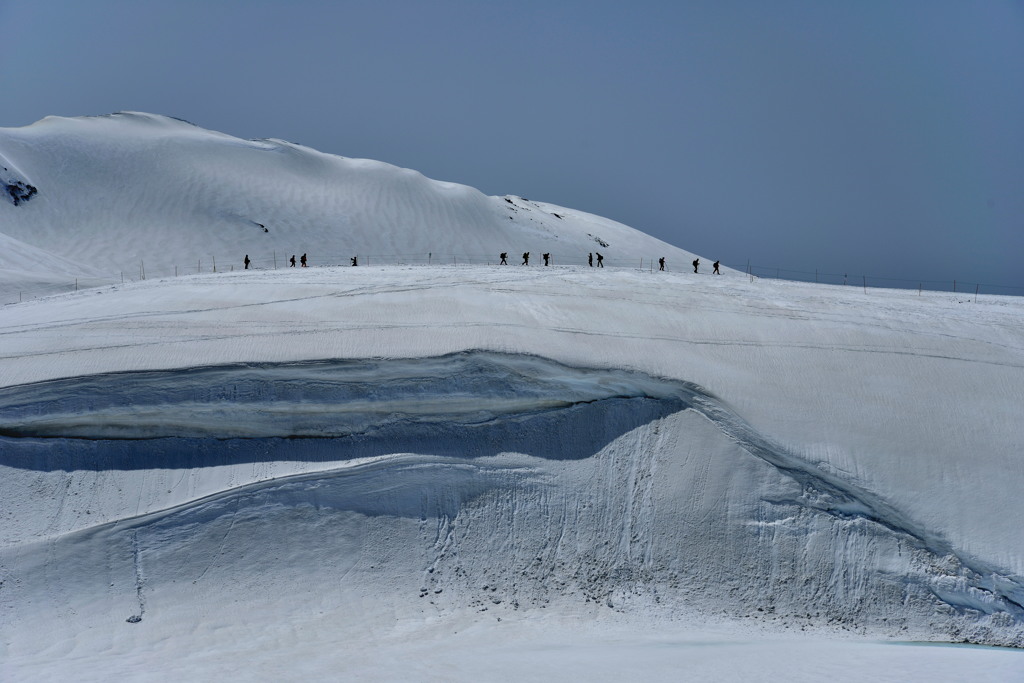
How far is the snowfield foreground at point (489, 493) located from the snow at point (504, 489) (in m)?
0.05

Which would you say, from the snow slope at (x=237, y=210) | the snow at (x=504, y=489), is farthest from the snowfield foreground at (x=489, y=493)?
the snow slope at (x=237, y=210)

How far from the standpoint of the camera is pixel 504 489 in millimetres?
13039

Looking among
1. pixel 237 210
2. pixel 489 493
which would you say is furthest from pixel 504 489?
pixel 237 210

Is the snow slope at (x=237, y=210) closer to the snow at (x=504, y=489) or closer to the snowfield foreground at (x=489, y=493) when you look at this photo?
the snow at (x=504, y=489)

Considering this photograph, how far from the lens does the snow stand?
10891 mm

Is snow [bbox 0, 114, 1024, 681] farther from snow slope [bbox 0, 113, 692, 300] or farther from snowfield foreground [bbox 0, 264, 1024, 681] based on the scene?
snow slope [bbox 0, 113, 692, 300]

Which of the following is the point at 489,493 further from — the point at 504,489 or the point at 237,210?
the point at 237,210

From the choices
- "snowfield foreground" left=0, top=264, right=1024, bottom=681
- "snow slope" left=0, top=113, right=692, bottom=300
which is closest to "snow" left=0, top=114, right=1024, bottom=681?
"snowfield foreground" left=0, top=264, right=1024, bottom=681

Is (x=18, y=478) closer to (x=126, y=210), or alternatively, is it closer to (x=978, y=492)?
(x=978, y=492)

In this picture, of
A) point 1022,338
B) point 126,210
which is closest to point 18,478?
point 1022,338

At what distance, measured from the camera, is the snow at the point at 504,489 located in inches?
429

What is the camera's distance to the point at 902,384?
14664mm

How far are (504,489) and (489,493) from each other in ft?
0.89

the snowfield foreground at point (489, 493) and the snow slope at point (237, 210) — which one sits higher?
the snow slope at point (237, 210)
